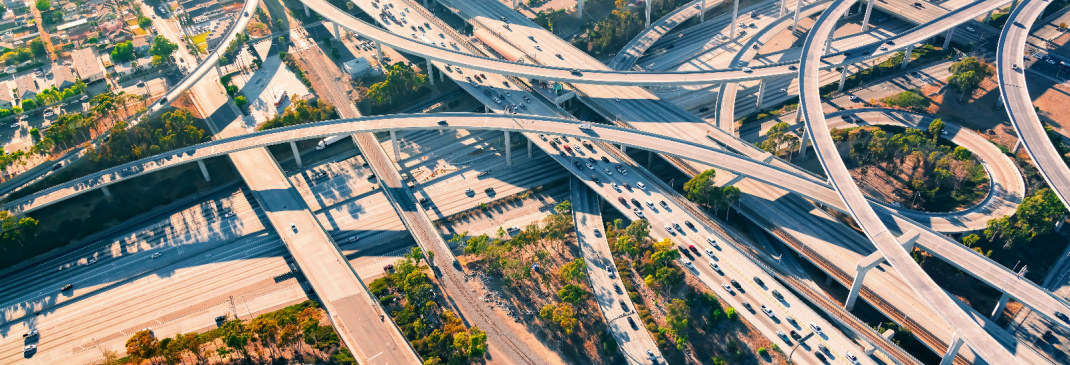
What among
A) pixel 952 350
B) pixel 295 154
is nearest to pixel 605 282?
pixel 952 350

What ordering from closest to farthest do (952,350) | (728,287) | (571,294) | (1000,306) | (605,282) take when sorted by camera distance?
(952,350)
(1000,306)
(571,294)
(728,287)
(605,282)

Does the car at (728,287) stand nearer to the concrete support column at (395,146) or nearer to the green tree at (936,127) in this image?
the green tree at (936,127)

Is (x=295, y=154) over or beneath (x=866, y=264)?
over

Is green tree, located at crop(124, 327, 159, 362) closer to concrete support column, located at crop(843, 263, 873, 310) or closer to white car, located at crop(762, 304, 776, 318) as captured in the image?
white car, located at crop(762, 304, 776, 318)

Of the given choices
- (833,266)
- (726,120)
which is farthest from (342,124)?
(833,266)

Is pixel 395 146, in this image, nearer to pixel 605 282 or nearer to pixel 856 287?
pixel 605 282
